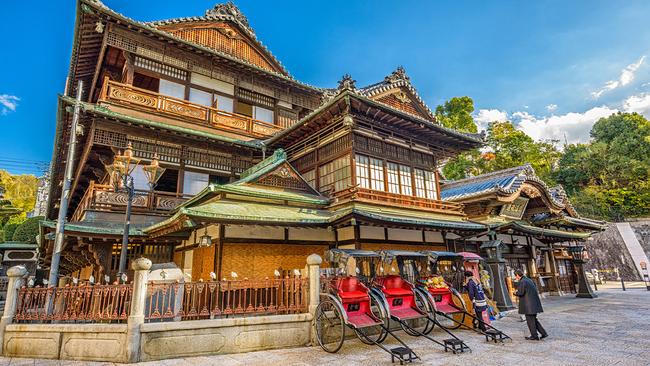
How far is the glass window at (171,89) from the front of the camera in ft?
55.4

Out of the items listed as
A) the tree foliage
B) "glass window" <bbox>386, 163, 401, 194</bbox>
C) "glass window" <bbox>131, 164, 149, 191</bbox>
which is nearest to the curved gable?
"glass window" <bbox>131, 164, 149, 191</bbox>

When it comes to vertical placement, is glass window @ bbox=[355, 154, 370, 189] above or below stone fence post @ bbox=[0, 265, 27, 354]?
above

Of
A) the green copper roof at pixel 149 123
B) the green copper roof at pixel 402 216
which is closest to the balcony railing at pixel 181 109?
the green copper roof at pixel 149 123

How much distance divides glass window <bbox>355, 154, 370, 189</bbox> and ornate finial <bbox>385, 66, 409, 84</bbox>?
647 centimetres

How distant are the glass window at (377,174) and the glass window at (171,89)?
1015 centimetres

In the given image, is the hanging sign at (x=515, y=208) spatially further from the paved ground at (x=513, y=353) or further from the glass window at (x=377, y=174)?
the paved ground at (x=513, y=353)

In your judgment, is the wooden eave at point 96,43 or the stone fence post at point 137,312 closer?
the stone fence post at point 137,312

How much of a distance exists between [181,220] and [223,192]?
7.47 feet

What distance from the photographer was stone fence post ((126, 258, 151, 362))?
23.3 feet

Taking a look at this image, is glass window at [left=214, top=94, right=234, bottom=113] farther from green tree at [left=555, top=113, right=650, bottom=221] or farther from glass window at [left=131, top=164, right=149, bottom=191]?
green tree at [left=555, top=113, right=650, bottom=221]

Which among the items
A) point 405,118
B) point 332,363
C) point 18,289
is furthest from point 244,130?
point 332,363

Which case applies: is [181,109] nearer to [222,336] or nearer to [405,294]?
[222,336]

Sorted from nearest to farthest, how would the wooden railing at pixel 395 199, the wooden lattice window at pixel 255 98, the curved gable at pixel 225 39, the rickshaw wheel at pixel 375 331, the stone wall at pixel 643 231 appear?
1. the rickshaw wheel at pixel 375 331
2. the wooden railing at pixel 395 199
3. the curved gable at pixel 225 39
4. the wooden lattice window at pixel 255 98
5. the stone wall at pixel 643 231

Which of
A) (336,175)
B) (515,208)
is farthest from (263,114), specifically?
(515,208)
